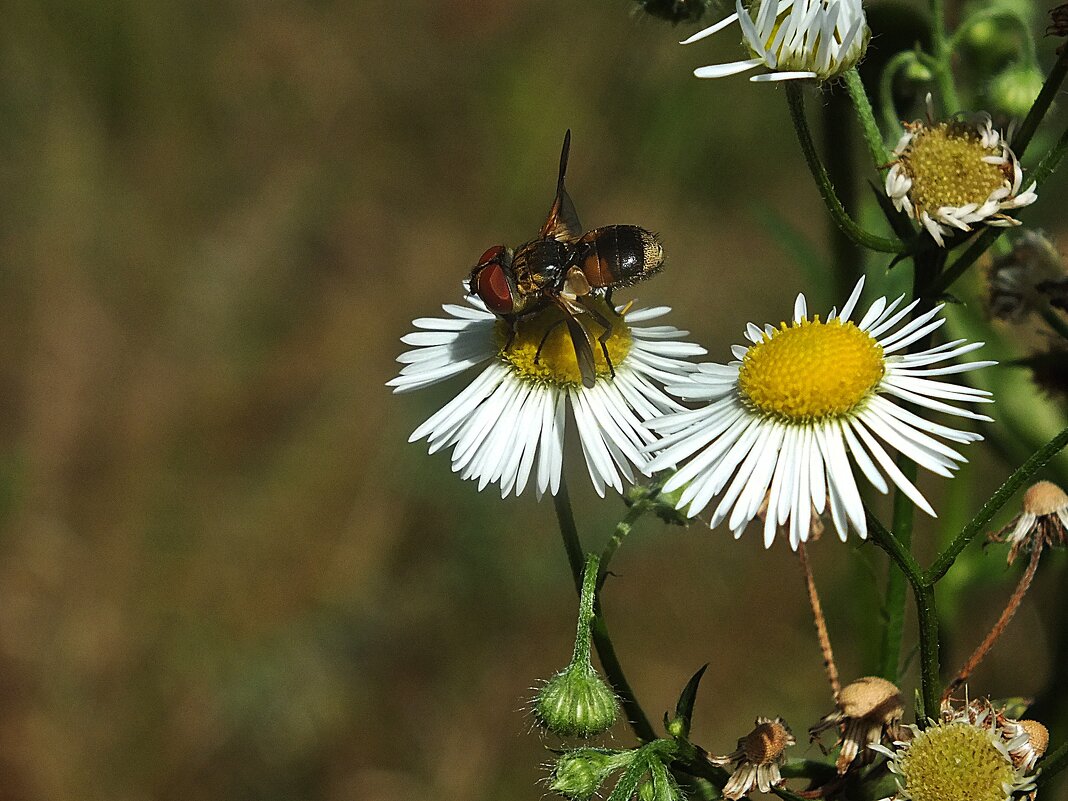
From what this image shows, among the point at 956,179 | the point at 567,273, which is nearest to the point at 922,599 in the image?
the point at 956,179

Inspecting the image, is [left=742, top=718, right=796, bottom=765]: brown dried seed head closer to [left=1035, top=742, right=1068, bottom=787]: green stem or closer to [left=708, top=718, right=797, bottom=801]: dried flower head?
[left=708, top=718, right=797, bottom=801]: dried flower head

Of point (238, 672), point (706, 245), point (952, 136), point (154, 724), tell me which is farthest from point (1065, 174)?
point (154, 724)

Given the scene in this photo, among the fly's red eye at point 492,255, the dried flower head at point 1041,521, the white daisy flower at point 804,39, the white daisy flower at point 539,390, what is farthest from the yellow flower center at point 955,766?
the fly's red eye at point 492,255

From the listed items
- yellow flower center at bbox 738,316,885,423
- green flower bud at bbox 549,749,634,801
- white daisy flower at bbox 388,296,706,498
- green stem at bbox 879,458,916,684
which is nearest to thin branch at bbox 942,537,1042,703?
green stem at bbox 879,458,916,684

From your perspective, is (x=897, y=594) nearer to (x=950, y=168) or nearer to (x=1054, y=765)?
(x=1054, y=765)

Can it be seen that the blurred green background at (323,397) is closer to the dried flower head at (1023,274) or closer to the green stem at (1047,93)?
the dried flower head at (1023,274)

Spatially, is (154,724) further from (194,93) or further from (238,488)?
(194,93)
